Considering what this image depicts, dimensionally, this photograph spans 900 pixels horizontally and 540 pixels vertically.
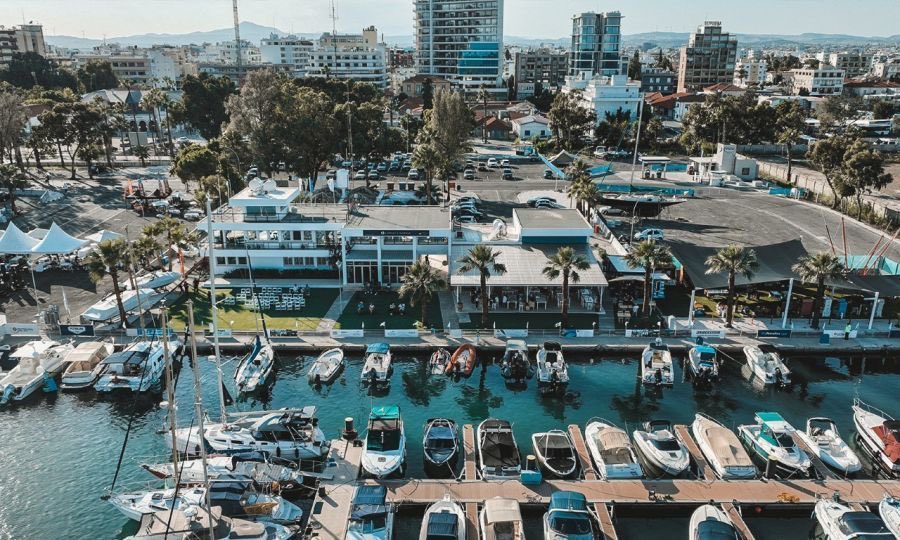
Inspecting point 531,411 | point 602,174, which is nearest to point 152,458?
point 531,411

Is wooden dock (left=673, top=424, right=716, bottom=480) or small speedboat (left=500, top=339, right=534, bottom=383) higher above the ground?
small speedboat (left=500, top=339, right=534, bottom=383)

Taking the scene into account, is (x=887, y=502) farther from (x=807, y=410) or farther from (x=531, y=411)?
(x=531, y=411)

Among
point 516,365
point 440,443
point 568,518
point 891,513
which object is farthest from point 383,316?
point 891,513

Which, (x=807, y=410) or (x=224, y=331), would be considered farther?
(x=224, y=331)

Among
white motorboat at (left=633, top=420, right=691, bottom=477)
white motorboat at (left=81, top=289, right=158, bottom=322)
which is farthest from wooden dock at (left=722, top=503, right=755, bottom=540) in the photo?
white motorboat at (left=81, top=289, right=158, bottom=322)

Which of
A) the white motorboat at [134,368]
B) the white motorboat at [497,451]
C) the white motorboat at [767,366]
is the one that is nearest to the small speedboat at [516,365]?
the white motorboat at [497,451]

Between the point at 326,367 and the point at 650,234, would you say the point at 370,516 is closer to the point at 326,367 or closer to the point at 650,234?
the point at 326,367

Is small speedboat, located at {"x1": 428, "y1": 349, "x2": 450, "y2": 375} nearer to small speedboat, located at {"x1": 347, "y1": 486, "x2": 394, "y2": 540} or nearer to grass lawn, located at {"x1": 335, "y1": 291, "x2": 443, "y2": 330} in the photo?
grass lawn, located at {"x1": 335, "y1": 291, "x2": 443, "y2": 330}

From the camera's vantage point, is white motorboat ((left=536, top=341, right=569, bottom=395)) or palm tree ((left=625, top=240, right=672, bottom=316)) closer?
white motorboat ((left=536, top=341, right=569, bottom=395))
